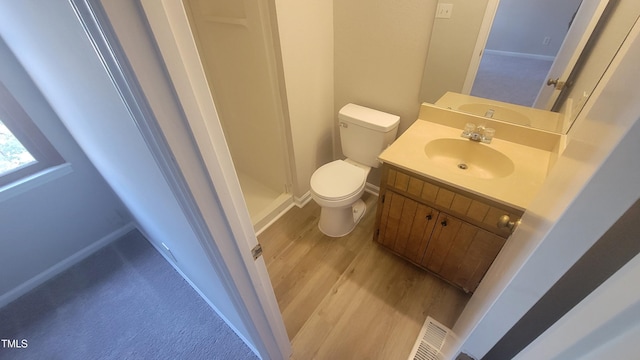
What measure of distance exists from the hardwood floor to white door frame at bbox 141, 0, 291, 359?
1.70ft

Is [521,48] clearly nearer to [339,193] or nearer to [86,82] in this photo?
[339,193]

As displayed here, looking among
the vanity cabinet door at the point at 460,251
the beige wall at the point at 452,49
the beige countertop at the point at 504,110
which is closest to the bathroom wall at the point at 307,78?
the beige wall at the point at 452,49

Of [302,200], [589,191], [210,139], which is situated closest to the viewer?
[589,191]

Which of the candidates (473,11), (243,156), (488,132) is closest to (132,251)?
(243,156)

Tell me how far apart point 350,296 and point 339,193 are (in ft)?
2.06

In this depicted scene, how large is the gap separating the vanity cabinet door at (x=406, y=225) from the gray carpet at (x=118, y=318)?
1009 mm

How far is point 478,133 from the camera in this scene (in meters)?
1.33

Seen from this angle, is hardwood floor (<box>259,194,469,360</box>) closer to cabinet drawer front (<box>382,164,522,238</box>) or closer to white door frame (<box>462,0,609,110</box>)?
cabinet drawer front (<box>382,164,522,238</box>)

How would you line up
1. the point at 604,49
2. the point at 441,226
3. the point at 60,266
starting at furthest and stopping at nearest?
the point at 60,266 < the point at 441,226 < the point at 604,49

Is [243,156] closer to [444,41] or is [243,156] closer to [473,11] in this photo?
[444,41]

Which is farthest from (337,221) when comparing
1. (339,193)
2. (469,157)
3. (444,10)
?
(444,10)

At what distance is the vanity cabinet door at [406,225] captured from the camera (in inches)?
50.8

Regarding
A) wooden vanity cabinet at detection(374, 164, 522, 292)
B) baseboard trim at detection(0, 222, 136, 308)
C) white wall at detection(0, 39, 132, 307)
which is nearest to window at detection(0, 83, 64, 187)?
white wall at detection(0, 39, 132, 307)

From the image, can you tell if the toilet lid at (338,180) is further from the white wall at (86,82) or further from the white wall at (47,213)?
the white wall at (47,213)
